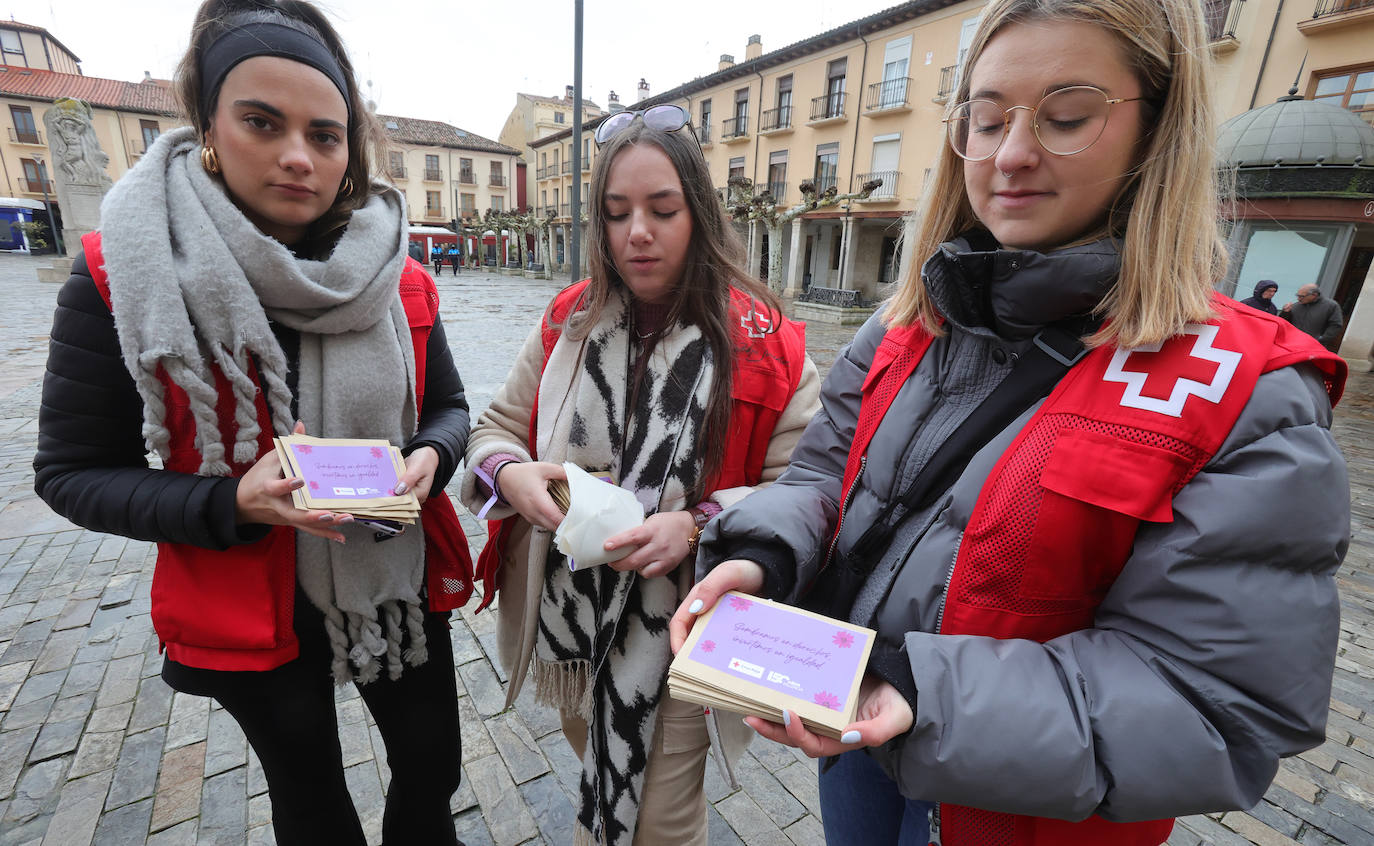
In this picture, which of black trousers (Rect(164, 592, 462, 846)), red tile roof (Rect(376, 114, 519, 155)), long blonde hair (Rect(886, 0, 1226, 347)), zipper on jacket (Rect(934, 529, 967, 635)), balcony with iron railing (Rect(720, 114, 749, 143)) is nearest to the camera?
long blonde hair (Rect(886, 0, 1226, 347))

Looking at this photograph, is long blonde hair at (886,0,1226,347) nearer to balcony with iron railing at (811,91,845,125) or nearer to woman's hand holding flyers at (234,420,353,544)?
woman's hand holding flyers at (234,420,353,544)

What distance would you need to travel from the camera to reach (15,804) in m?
2.08

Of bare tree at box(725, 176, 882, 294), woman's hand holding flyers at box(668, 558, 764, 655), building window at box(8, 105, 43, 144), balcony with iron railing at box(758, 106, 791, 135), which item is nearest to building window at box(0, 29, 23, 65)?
building window at box(8, 105, 43, 144)

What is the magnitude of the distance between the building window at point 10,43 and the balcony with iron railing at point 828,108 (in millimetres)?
49253

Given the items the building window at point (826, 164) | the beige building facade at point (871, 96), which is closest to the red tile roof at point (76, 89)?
the beige building facade at point (871, 96)

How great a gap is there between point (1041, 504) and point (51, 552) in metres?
5.20

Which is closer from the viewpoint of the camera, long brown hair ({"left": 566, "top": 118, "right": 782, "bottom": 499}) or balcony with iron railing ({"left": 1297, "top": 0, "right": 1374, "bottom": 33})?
long brown hair ({"left": 566, "top": 118, "right": 782, "bottom": 499})

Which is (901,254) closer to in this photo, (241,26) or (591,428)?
(591,428)

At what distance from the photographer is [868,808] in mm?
1380

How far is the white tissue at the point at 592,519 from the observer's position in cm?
135

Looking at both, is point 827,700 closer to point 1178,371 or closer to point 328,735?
point 1178,371

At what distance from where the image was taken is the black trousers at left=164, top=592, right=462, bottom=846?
4.66ft

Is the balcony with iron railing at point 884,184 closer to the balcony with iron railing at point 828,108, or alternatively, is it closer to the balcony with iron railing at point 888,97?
the balcony with iron railing at point 888,97

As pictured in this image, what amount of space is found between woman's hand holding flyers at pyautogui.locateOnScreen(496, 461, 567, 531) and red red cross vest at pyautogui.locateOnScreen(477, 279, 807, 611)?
23cm
